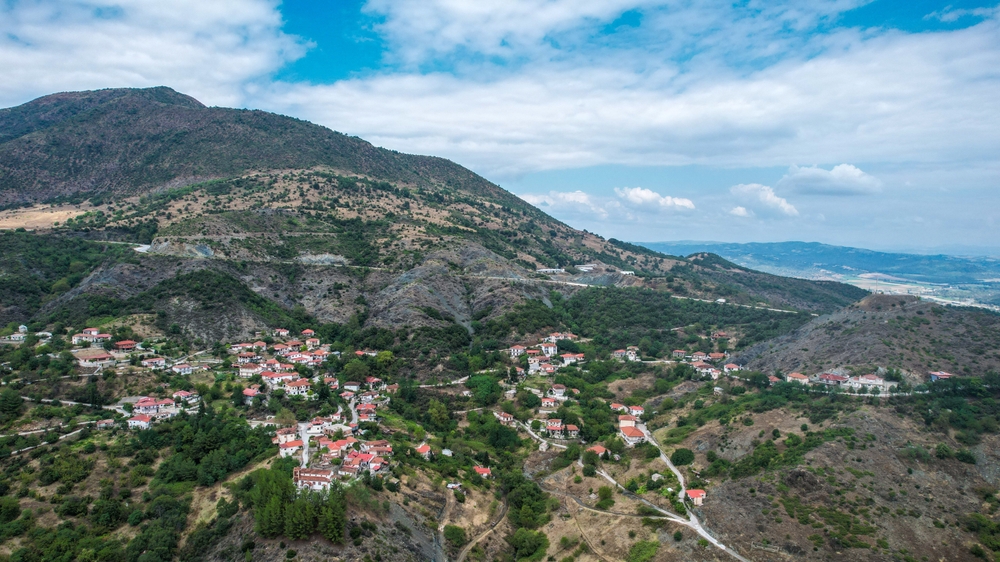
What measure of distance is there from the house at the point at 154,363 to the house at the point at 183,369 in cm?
136

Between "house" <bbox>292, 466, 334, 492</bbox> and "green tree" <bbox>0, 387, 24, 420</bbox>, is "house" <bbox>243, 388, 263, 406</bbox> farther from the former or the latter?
"green tree" <bbox>0, 387, 24, 420</bbox>

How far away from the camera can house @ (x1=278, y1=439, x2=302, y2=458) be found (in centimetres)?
4653

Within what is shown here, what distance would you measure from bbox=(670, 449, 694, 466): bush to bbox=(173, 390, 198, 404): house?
4550 cm

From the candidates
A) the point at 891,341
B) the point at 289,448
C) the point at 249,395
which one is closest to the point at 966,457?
the point at 891,341

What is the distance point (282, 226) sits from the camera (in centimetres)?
10944

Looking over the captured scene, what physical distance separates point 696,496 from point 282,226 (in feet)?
293

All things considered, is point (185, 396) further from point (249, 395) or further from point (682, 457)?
point (682, 457)

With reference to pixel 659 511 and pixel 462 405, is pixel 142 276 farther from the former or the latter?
pixel 659 511

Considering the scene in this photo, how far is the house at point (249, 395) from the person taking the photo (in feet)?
188

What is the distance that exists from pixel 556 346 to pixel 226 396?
45002mm

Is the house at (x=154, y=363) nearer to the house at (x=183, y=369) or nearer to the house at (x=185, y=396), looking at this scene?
the house at (x=183, y=369)

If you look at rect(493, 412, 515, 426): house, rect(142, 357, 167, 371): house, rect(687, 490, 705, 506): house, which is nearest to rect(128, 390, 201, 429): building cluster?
rect(142, 357, 167, 371): house

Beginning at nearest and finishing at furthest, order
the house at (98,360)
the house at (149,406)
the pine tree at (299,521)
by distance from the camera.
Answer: the pine tree at (299,521) → the house at (149,406) → the house at (98,360)

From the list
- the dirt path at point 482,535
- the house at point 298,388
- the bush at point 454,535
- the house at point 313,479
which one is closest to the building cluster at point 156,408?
the house at point 298,388
